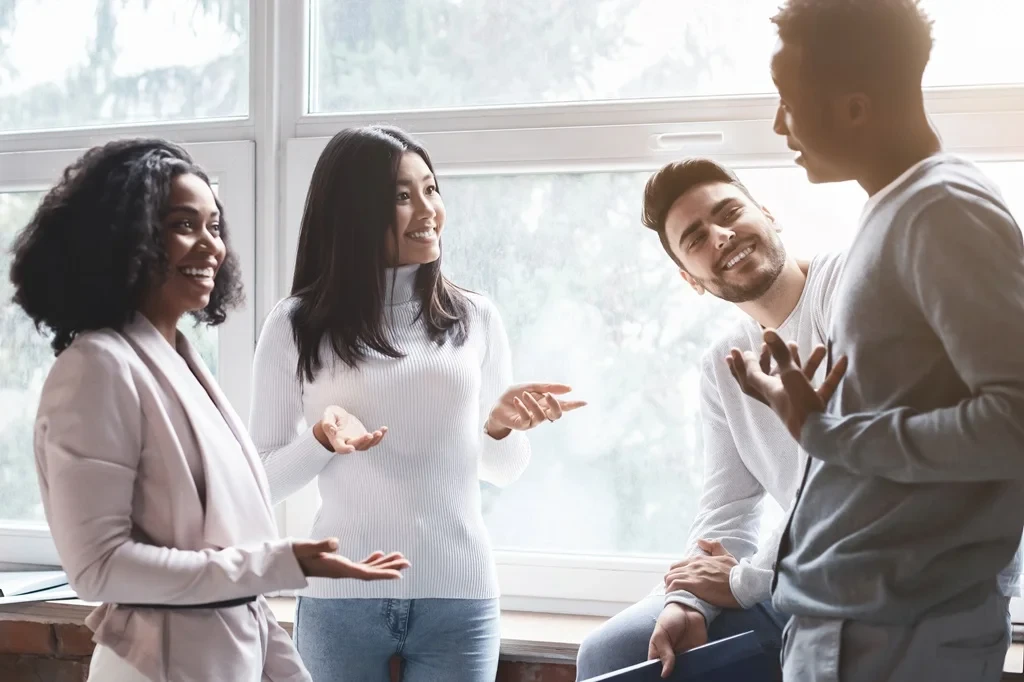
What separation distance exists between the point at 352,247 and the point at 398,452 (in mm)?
372

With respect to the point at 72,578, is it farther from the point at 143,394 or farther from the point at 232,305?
the point at 232,305

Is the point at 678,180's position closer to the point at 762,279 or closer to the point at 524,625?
the point at 762,279

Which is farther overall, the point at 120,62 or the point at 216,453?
the point at 120,62

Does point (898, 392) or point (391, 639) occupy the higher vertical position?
point (898, 392)

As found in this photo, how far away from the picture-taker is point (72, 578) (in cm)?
118

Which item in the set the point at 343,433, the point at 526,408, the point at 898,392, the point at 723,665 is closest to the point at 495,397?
the point at 526,408

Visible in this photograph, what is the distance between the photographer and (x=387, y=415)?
1751mm

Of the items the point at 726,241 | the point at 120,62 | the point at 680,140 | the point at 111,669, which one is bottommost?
the point at 111,669

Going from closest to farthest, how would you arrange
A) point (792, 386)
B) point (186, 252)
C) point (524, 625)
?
1. point (792, 386)
2. point (186, 252)
3. point (524, 625)

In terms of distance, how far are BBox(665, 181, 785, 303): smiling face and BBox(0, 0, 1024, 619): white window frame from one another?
0.34m

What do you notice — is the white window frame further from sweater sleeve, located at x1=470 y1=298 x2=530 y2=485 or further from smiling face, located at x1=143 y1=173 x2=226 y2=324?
smiling face, located at x1=143 y1=173 x2=226 y2=324

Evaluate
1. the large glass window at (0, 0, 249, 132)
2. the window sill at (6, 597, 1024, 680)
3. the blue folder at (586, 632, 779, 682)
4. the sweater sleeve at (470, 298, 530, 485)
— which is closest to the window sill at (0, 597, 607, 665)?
the window sill at (6, 597, 1024, 680)

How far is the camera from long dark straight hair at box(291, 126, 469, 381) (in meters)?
1.77

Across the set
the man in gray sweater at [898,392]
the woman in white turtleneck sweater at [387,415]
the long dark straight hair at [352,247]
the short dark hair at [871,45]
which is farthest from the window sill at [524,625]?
the short dark hair at [871,45]
